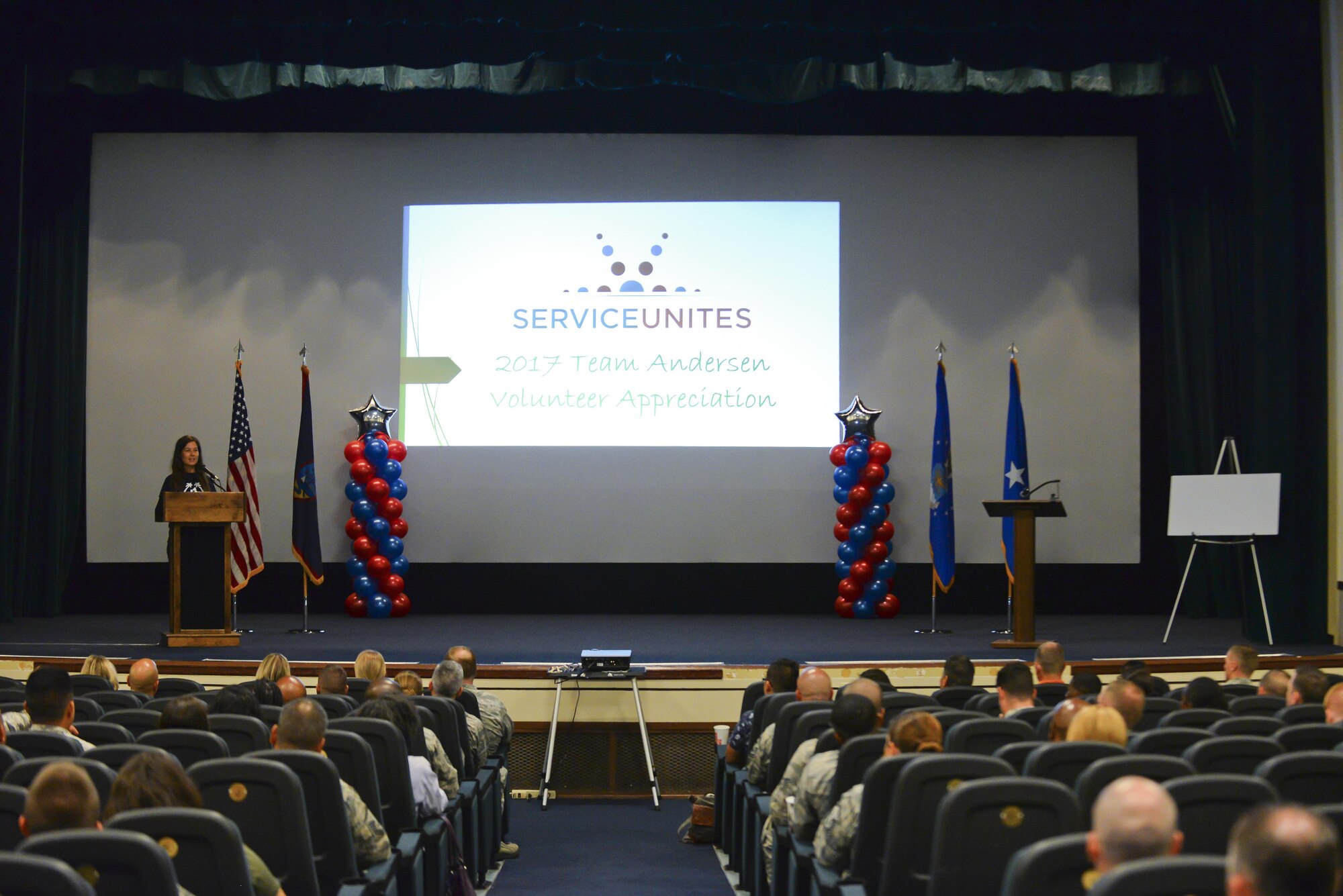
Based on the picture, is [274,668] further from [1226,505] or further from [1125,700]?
[1226,505]

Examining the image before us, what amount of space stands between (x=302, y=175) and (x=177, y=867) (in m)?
10.4

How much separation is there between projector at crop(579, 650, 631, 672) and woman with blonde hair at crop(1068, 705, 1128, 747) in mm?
4329

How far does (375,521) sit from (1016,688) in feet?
24.9

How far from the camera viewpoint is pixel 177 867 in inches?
100

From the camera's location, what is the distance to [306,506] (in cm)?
1071

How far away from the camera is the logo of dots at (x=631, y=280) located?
1160 cm

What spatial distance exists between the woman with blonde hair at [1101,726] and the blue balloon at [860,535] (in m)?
7.71

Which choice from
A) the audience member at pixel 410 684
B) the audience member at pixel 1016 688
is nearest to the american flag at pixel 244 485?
the audience member at pixel 410 684

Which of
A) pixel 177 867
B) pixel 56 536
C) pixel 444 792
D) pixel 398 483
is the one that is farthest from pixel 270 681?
pixel 56 536

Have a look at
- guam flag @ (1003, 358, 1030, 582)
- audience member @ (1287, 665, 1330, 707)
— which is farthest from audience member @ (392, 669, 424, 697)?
guam flag @ (1003, 358, 1030, 582)

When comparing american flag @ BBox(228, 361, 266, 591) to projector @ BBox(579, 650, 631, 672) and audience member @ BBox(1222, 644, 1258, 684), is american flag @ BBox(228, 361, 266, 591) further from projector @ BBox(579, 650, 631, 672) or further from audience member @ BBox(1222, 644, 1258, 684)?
audience member @ BBox(1222, 644, 1258, 684)

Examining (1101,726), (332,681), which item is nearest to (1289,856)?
(1101,726)

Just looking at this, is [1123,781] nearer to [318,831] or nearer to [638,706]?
[318,831]

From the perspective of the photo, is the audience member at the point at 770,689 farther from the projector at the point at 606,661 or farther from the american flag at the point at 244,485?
the american flag at the point at 244,485
